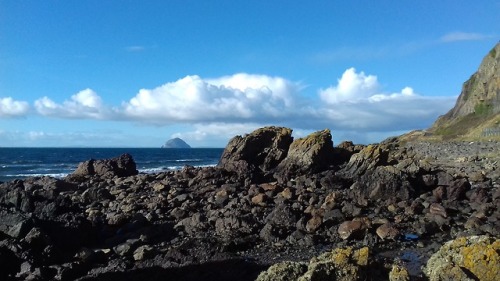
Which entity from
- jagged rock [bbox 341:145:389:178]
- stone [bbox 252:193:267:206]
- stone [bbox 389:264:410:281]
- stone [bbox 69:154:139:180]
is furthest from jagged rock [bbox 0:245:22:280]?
stone [bbox 69:154:139:180]

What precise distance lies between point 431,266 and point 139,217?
18.7 metres

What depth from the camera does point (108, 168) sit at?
49.0 meters

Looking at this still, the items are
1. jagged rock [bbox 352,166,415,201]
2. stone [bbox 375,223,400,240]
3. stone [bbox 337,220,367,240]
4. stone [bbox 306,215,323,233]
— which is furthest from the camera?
jagged rock [bbox 352,166,415,201]

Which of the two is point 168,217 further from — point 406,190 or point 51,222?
point 406,190

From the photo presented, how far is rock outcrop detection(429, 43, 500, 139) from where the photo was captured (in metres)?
102

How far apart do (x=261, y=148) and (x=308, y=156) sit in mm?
6782

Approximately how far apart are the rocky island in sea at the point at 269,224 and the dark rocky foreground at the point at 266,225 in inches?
2.3

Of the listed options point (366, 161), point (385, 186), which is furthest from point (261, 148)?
point (385, 186)

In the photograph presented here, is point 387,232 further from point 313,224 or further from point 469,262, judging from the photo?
point 469,262

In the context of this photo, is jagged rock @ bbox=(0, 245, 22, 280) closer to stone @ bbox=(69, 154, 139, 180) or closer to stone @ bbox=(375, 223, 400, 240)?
stone @ bbox=(375, 223, 400, 240)

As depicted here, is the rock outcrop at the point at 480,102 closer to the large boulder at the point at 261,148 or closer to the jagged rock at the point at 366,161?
the large boulder at the point at 261,148

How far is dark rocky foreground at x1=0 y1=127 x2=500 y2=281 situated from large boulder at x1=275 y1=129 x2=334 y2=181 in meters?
0.13

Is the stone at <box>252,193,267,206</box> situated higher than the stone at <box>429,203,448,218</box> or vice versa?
the stone at <box>252,193,267,206</box>

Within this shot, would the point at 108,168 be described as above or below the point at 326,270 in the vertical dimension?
above
